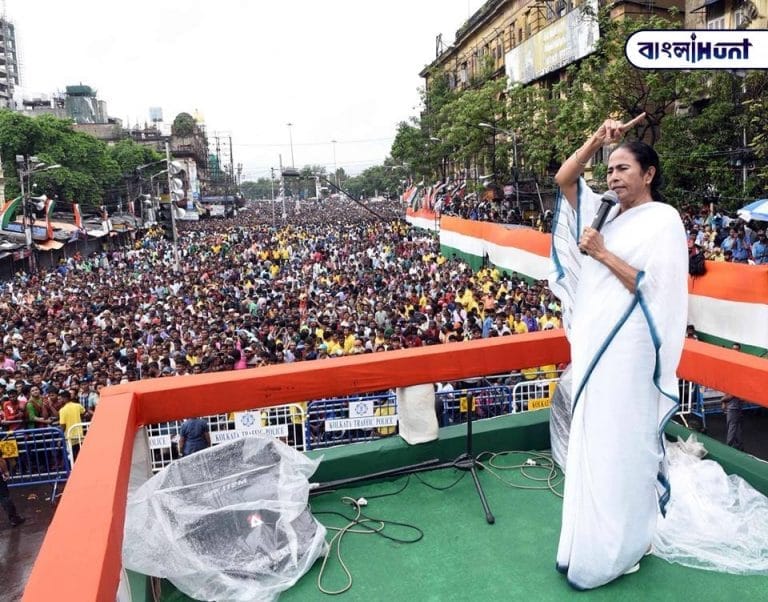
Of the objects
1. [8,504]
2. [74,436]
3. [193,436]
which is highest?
[193,436]

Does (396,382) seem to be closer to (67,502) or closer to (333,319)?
(67,502)

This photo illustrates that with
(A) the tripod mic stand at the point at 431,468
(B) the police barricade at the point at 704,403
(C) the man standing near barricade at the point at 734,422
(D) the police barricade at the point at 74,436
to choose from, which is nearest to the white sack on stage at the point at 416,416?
(A) the tripod mic stand at the point at 431,468

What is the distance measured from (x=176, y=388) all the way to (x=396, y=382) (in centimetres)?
128

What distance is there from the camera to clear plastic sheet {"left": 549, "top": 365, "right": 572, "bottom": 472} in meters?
4.40

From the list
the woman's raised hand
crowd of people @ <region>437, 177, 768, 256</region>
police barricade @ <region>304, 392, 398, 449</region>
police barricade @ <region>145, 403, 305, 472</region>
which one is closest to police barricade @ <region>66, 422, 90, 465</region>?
police barricade @ <region>145, 403, 305, 472</region>

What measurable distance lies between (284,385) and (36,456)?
571cm

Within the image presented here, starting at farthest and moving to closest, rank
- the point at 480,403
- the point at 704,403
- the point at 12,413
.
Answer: the point at 12,413, the point at 704,403, the point at 480,403

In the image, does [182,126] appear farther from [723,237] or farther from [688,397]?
[688,397]

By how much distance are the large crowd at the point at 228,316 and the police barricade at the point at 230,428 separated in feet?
2.52

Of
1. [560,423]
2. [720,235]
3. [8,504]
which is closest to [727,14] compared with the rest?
[720,235]

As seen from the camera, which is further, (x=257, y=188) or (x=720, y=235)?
(x=257, y=188)

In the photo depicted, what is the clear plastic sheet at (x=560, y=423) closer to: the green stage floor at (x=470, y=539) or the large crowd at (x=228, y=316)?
the green stage floor at (x=470, y=539)

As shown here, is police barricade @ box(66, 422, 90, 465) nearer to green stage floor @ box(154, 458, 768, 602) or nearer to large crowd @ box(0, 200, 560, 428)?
large crowd @ box(0, 200, 560, 428)

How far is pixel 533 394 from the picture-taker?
300 inches
